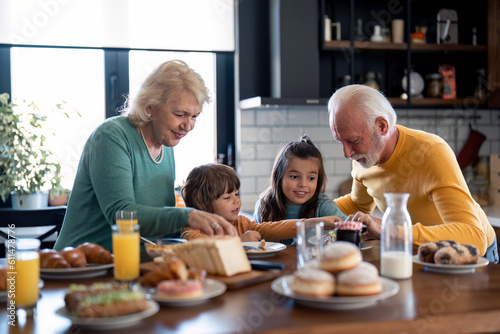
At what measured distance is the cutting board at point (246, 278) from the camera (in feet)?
4.73

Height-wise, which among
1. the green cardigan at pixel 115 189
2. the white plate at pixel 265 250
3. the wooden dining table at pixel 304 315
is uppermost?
the green cardigan at pixel 115 189

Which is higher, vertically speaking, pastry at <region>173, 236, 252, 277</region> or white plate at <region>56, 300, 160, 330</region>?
pastry at <region>173, 236, 252, 277</region>

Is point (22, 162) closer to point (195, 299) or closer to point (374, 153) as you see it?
point (374, 153)

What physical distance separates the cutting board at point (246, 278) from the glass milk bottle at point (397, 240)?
30 cm

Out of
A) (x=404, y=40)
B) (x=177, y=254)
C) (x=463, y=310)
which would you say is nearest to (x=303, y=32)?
(x=404, y=40)

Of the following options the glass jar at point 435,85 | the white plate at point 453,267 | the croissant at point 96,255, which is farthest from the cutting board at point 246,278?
the glass jar at point 435,85

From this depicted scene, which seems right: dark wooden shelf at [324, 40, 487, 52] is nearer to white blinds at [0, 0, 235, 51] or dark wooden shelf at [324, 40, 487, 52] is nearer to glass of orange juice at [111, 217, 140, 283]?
white blinds at [0, 0, 235, 51]

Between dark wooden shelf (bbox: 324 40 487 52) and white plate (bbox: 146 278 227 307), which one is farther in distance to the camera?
dark wooden shelf (bbox: 324 40 487 52)

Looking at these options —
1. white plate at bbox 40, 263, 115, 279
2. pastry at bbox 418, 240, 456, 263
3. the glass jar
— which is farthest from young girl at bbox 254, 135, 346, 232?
the glass jar

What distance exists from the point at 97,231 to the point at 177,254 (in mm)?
669

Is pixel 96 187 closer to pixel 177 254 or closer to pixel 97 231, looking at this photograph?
pixel 97 231

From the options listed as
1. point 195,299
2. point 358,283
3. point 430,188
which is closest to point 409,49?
point 430,188

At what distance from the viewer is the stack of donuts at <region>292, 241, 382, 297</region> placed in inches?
50.0

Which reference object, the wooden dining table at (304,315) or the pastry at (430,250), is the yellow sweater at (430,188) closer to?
the pastry at (430,250)
